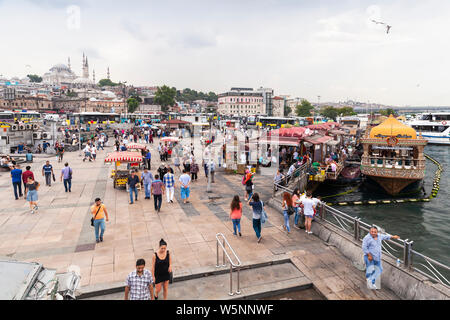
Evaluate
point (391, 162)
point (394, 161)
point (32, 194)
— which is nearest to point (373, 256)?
point (32, 194)

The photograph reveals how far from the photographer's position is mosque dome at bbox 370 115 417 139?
65.7 ft

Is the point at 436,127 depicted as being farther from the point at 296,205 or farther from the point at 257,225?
the point at 257,225

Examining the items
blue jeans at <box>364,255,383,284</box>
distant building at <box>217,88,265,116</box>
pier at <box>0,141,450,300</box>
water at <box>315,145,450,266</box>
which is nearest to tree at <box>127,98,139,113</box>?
distant building at <box>217,88,265,116</box>

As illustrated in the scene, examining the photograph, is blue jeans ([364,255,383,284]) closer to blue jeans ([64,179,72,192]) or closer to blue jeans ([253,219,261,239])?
blue jeans ([253,219,261,239])

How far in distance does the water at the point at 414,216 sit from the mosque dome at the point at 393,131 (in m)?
3.56

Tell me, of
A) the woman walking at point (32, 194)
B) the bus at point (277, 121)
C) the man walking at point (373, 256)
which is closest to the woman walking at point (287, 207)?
the man walking at point (373, 256)

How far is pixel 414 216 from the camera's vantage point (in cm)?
1688

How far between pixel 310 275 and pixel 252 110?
462ft

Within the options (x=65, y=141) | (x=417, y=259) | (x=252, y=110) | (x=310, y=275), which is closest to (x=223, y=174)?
(x=417, y=259)

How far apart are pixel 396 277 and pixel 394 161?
15.6 m

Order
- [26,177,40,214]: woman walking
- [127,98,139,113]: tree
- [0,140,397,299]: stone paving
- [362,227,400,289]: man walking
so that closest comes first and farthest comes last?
[362,227,400,289]: man walking
[0,140,397,299]: stone paving
[26,177,40,214]: woman walking
[127,98,139,113]: tree

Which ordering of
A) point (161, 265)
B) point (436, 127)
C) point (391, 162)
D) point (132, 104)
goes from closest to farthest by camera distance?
point (161, 265) → point (391, 162) → point (436, 127) → point (132, 104)

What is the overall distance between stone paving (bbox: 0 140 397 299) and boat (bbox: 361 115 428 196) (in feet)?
34.2
